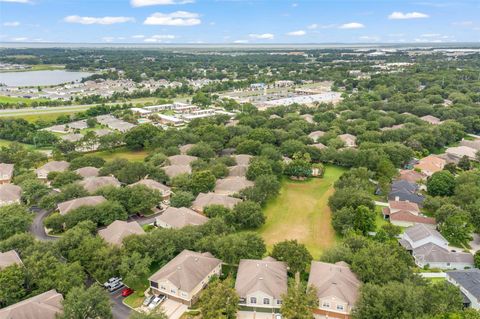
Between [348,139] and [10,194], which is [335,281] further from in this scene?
[348,139]

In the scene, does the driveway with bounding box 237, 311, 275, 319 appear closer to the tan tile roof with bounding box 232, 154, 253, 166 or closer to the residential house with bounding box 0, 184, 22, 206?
the tan tile roof with bounding box 232, 154, 253, 166

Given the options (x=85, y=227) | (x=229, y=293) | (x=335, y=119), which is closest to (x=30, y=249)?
(x=85, y=227)

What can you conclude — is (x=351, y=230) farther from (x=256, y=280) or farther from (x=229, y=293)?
(x=229, y=293)

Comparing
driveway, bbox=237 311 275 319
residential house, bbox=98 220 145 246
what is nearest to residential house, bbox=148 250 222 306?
driveway, bbox=237 311 275 319

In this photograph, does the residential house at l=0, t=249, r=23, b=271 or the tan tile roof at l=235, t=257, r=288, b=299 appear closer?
the tan tile roof at l=235, t=257, r=288, b=299

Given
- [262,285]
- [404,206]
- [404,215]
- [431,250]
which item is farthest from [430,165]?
[262,285]

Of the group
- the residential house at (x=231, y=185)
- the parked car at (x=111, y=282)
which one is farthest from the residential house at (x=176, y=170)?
the parked car at (x=111, y=282)
